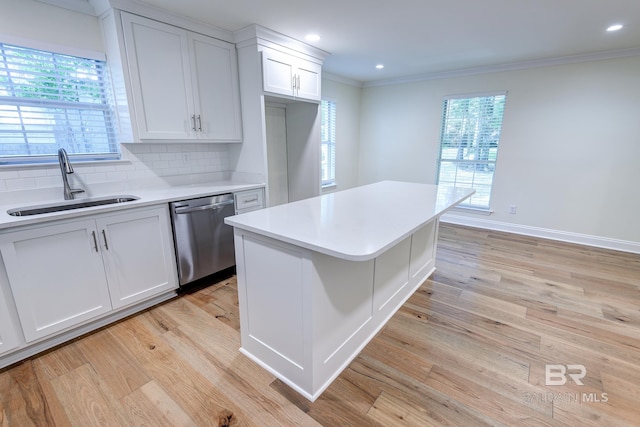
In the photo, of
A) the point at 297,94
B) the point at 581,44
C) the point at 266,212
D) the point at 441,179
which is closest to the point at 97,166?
the point at 266,212

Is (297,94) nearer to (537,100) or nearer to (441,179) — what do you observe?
(441,179)

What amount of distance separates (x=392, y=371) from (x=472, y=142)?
384 centimetres

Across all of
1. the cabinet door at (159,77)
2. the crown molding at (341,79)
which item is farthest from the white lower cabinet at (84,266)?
the crown molding at (341,79)

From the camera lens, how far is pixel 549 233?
13.2 feet

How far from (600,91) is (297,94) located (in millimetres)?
3613

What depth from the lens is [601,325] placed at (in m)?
2.18

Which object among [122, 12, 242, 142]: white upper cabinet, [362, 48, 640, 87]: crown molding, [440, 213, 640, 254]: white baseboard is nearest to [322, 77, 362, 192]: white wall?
[362, 48, 640, 87]: crown molding

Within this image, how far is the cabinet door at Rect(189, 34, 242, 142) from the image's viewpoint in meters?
2.68

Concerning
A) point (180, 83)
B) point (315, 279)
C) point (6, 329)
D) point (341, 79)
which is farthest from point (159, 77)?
point (341, 79)

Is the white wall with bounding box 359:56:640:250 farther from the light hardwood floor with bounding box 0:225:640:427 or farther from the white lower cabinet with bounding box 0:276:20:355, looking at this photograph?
the white lower cabinet with bounding box 0:276:20:355

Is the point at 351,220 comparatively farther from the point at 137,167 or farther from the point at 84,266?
the point at 137,167

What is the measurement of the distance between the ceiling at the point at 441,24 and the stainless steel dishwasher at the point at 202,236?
1.55m

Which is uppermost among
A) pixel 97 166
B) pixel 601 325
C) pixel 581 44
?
pixel 581 44

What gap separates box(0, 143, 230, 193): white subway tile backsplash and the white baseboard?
3707 mm
